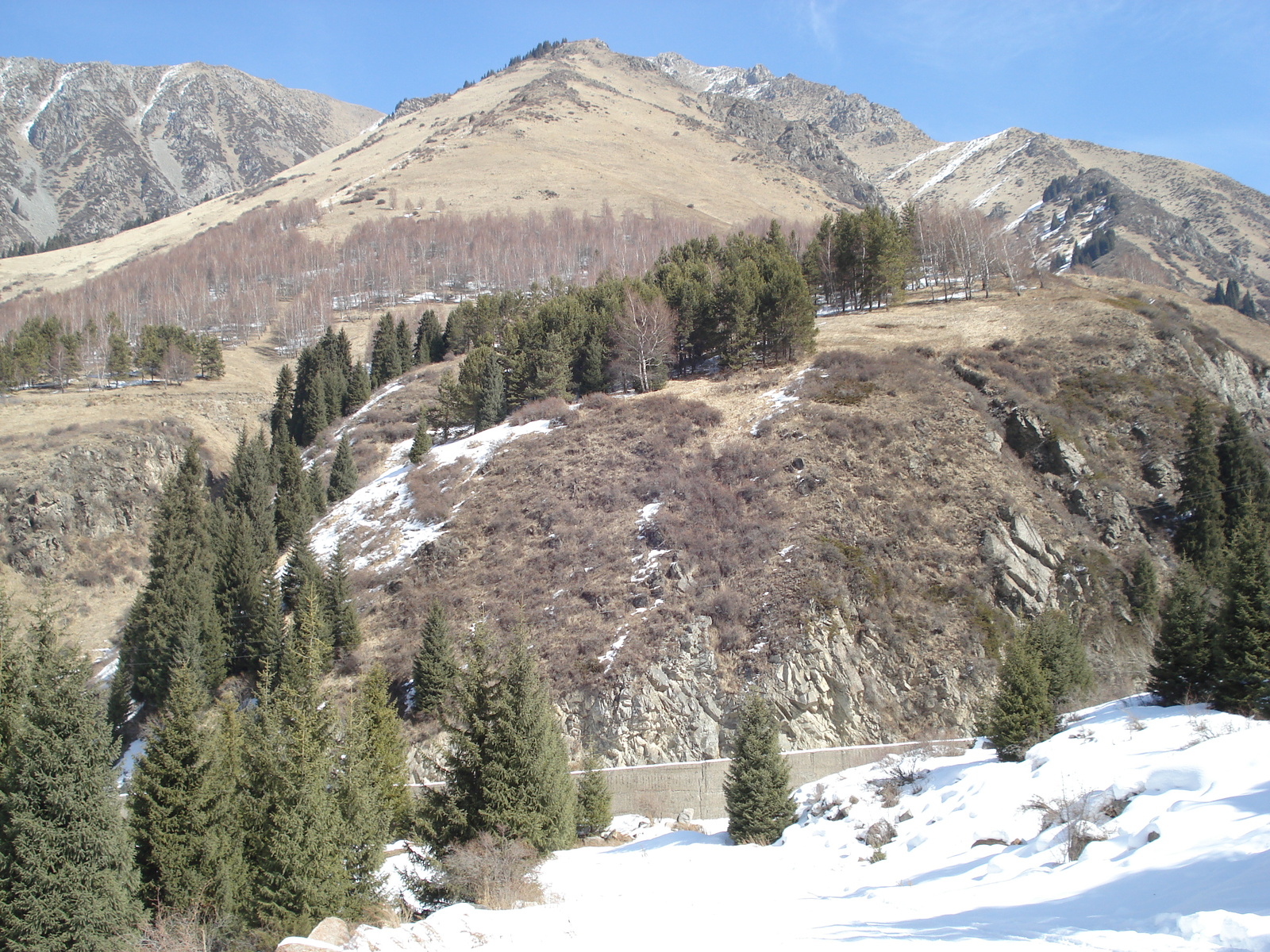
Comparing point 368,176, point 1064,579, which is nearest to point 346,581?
point 1064,579

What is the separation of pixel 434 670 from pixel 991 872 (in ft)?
71.0

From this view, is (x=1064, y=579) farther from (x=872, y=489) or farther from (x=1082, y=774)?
(x=1082, y=774)

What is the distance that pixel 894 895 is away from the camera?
10430mm

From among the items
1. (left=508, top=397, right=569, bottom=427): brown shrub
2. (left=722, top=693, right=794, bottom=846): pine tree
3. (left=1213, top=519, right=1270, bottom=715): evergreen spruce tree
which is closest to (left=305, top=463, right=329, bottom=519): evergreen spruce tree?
(left=508, top=397, right=569, bottom=427): brown shrub

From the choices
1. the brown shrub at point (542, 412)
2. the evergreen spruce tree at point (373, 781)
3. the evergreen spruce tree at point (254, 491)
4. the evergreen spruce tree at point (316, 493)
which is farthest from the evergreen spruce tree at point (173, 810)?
the evergreen spruce tree at point (316, 493)

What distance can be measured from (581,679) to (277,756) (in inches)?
530

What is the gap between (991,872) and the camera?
10312 mm

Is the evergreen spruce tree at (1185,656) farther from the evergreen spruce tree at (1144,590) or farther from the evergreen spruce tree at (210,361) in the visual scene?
the evergreen spruce tree at (210,361)

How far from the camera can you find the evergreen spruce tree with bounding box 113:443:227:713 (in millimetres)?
32906

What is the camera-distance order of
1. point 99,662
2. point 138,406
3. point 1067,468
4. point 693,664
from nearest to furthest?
point 693,664
point 1067,468
point 99,662
point 138,406

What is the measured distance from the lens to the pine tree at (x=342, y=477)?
50094 millimetres

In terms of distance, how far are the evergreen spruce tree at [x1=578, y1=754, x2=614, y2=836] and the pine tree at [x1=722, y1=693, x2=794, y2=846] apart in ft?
15.3

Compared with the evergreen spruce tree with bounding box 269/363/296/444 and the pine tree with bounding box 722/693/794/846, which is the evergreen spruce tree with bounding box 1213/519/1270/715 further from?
the evergreen spruce tree with bounding box 269/363/296/444

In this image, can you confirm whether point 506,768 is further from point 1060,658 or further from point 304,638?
point 1060,658
